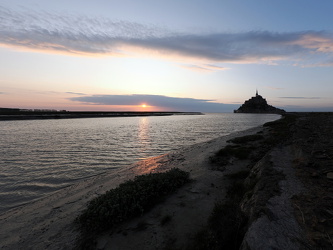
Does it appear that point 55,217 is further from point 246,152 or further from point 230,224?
point 246,152

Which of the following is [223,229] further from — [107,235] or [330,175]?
[330,175]

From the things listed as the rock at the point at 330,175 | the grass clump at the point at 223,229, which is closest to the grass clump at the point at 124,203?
the grass clump at the point at 223,229

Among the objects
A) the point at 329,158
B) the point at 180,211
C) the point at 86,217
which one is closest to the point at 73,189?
the point at 86,217

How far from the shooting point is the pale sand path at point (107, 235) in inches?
235

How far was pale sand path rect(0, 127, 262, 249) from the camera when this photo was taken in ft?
19.6

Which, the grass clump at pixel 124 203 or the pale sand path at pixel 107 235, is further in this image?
the grass clump at pixel 124 203

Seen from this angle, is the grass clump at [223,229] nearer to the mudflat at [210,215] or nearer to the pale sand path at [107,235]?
the mudflat at [210,215]

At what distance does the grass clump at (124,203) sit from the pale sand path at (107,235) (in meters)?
0.35

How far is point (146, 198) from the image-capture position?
25.5 ft

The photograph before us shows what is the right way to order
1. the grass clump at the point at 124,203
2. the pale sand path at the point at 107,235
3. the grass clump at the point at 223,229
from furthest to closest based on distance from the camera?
the grass clump at the point at 124,203
the pale sand path at the point at 107,235
the grass clump at the point at 223,229

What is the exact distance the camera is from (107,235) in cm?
615

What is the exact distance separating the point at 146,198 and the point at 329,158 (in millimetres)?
9661

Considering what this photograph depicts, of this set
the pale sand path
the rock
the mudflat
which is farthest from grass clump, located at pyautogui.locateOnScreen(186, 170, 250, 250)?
the rock

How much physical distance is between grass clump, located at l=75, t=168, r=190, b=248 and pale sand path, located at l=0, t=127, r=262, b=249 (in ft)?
1.16
